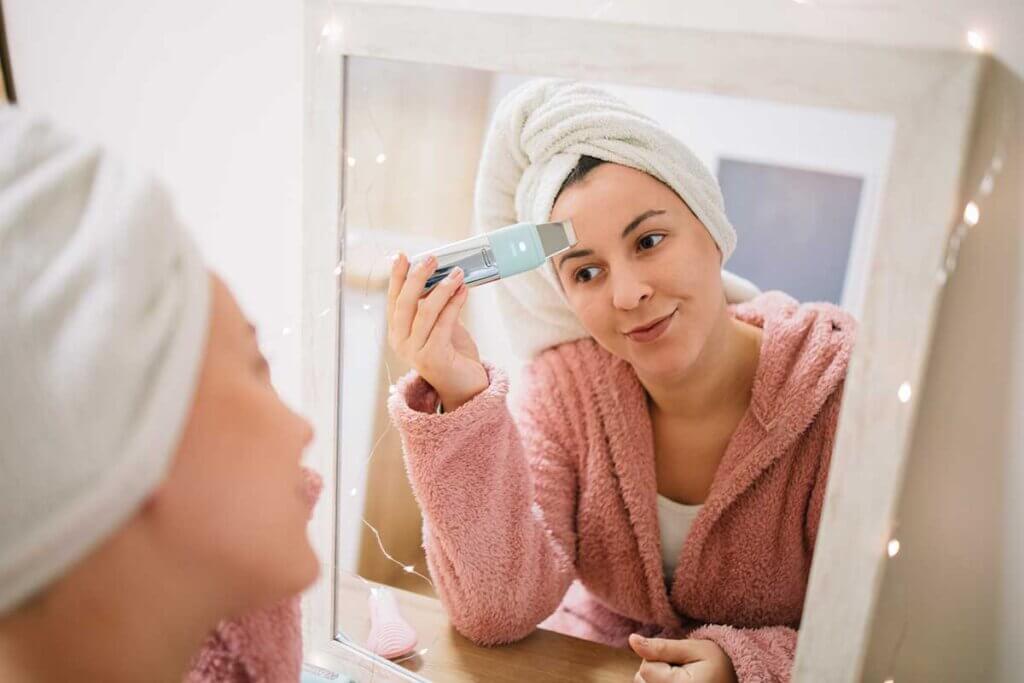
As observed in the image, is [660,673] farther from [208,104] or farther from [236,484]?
[208,104]

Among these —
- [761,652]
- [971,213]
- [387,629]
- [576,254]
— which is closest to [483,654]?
[387,629]

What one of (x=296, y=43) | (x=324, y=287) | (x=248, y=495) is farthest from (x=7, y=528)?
(x=296, y=43)

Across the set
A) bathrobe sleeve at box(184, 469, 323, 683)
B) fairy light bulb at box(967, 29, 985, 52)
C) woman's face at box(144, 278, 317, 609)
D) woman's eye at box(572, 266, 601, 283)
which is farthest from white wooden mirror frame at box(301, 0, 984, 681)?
bathrobe sleeve at box(184, 469, 323, 683)

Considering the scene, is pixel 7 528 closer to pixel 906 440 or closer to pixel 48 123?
pixel 48 123

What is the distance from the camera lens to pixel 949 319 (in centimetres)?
42

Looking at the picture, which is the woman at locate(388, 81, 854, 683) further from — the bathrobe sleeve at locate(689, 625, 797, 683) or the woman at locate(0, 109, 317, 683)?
the woman at locate(0, 109, 317, 683)

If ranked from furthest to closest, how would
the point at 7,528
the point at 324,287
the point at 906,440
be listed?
the point at 324,287 → the point at 906,440 → the point at 7,528

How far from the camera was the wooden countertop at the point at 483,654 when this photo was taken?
1.69 ft

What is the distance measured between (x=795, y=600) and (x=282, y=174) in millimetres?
492

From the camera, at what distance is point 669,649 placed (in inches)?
18.7

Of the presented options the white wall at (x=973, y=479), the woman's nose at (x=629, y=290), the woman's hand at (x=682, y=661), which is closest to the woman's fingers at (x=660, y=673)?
the woman's hand at (x=682, y=661)

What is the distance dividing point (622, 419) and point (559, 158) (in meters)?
0.18

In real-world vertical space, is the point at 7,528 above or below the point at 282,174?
below

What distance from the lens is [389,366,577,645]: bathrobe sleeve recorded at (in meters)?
0.50
